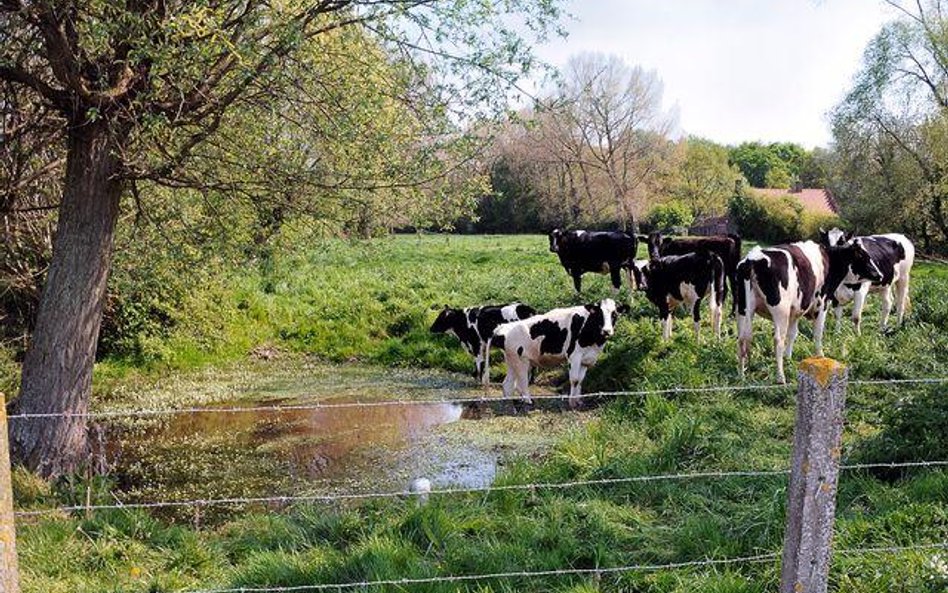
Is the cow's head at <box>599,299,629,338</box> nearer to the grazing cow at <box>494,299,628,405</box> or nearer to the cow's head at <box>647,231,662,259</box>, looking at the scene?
the grazing cow at <box>494,299,628,405</box>

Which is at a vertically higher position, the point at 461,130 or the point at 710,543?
the point at 461,130

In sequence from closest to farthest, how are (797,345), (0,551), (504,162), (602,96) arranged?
(0,551) → (797,345) → (602,96) → (504,162)

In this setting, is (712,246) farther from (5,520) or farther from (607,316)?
(5,520)

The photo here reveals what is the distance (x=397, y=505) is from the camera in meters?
6.94

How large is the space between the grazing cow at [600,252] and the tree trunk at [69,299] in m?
11.2

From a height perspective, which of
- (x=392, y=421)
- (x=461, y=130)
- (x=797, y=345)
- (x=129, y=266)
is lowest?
(x=392, y=421)

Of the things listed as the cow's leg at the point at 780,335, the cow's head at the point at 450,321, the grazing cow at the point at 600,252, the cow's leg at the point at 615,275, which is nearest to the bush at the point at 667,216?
the grazing cow at the point at 600,252

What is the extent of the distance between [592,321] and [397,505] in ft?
18.6

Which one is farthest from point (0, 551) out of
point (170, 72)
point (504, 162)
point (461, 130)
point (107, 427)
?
point (504, 162)

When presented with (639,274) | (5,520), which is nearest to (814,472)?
(5,520)

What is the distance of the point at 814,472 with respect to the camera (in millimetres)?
3420

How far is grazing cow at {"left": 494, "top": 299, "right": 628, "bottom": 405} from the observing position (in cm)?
1183

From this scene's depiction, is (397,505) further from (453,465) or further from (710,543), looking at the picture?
(710,543)

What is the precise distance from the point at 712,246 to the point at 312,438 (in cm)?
892
